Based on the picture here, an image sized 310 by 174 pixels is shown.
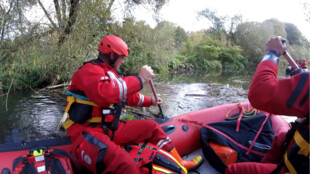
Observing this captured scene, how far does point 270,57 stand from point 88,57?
194 inches

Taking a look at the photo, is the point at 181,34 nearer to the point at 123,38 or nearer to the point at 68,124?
the point at 123,38

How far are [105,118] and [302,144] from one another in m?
1.48

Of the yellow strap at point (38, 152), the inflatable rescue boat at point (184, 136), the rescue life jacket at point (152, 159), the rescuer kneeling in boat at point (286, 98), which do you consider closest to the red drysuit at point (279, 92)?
the rescuer kneeling in boat at point (286, 98)

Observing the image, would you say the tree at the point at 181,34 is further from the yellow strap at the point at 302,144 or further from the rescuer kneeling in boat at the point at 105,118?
the yellow strap at the point at 302,144

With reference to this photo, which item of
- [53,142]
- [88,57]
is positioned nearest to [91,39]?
[88,57]

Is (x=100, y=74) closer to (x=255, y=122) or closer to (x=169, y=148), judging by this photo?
(x=169, y=148)

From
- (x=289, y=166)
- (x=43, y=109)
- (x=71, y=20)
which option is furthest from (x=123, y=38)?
(x=289, y=166)

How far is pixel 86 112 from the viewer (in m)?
2.07

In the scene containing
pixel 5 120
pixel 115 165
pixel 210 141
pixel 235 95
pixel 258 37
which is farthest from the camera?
pixel 258 37

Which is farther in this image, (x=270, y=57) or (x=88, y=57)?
(x=88, y=57)

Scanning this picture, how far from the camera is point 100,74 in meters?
1.99

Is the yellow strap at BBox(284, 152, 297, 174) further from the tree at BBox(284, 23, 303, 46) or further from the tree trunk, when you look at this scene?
the tree at BBox(284, 23, 303, 46)

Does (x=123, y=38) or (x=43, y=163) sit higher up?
(x=123, y=38)

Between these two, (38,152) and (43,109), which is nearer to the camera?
(38,152)
